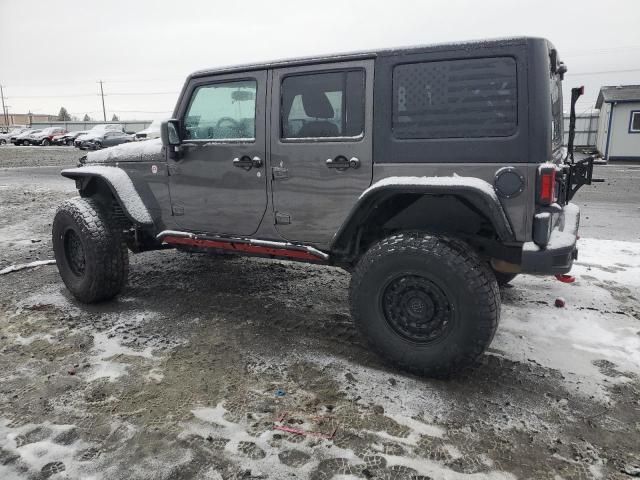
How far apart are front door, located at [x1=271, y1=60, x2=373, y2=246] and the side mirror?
3.00 ft

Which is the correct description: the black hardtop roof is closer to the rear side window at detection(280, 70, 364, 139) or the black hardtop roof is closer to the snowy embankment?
the rear side window at detection(280, 70, 364, 139)

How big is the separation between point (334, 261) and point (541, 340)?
1.65m

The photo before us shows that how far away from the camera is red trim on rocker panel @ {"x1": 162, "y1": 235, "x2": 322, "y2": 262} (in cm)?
354

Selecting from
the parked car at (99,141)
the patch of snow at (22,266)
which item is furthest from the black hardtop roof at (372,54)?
the parked car at (99,141)

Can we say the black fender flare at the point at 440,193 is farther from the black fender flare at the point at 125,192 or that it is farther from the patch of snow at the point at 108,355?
the black fender flare at the point at 125,192

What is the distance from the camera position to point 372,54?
3115mm

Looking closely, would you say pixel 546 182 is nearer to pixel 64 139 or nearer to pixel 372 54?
pixel 372 54

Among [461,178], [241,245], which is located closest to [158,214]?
[241,245]

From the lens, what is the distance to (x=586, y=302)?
4.27 m

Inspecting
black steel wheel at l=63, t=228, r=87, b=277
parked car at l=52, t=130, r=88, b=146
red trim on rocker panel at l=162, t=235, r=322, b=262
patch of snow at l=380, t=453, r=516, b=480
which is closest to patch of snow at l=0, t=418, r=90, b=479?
patch of snow at l=380, t=453, r=516, b=480

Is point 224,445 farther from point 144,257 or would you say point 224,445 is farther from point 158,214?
point 144,257

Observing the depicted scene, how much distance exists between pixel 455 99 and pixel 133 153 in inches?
112

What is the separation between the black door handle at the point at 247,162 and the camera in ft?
11.7

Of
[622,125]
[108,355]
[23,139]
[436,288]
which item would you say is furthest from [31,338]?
[23,139]
